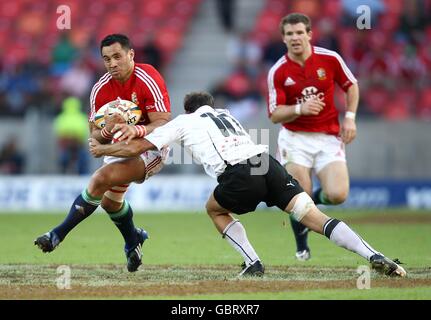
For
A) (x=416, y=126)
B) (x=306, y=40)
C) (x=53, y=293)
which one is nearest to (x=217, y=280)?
(x=53, y=293)

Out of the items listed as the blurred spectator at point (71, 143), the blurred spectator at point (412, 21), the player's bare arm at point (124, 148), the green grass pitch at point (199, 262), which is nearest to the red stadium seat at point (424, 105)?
the blurred spectator at point (412, 21)

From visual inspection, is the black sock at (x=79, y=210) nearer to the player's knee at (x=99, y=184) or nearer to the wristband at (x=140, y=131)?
the player's knee at (x=99, y=184)

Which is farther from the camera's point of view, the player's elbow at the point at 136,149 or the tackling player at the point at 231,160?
the player's elbow at the point at 136,149

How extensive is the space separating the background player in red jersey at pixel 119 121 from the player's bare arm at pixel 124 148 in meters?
0.25

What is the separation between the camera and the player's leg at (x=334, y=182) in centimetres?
1131

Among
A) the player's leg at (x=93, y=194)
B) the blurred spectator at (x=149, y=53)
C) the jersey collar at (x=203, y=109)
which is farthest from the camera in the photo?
the blurred spectator at (x=149, y=53)

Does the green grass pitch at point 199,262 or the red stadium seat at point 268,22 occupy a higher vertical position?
the red stadium seat at point 268,22

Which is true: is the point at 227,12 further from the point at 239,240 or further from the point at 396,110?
the point at 239,240

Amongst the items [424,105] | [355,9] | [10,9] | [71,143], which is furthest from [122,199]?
[10,9]

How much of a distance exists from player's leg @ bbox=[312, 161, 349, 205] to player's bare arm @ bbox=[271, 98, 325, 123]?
2.40 feet

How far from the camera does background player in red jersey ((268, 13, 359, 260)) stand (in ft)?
37.0

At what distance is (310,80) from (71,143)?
9.87 m
